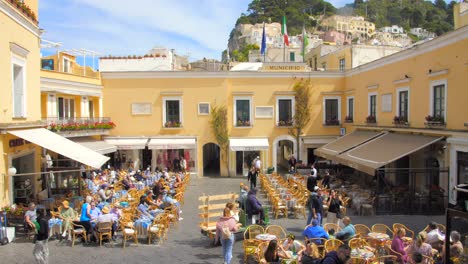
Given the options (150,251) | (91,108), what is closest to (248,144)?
(91,108)

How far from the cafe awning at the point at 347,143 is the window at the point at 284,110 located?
3.81 meters

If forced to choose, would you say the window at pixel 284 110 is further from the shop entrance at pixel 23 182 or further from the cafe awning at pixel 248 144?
the shop entrance at pixel 23 182

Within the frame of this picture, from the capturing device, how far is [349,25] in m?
137

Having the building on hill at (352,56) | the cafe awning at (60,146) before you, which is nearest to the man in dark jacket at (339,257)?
the cafe awning at (60,146)

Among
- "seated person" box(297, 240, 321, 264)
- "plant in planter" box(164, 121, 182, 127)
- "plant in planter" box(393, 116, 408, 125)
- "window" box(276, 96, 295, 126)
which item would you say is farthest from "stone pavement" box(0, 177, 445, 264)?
"window" box(276, 96, 295, 126)

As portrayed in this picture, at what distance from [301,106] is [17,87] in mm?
16206

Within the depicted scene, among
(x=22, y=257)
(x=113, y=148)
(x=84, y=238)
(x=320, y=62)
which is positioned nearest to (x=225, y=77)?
(x=113, y=148)

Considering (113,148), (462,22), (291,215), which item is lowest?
(291,215)

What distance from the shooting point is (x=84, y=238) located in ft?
38.4

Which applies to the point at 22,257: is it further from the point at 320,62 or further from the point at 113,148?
the point at 320,62

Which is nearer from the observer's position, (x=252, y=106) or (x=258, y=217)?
(x=258, y=217)

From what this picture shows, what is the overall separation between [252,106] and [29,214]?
16.0 metres

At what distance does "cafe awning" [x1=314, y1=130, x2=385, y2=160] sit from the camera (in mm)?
20156

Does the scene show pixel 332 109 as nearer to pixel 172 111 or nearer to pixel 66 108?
pixel 172 111
